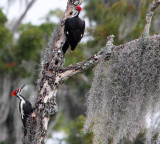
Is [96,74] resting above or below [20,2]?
below

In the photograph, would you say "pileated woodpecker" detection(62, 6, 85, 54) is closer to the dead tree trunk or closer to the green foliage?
the dead tree trunk

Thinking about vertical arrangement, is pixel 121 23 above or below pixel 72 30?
above

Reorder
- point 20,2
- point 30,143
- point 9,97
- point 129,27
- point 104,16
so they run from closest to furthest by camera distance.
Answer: point 30,143, point 129,27, point 104,16, point 20,2, point 9,97

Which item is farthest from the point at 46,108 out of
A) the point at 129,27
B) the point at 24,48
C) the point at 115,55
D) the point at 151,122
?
the point at 24,48

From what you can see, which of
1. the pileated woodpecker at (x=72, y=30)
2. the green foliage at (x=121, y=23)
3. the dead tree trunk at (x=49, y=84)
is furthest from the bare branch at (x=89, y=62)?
the green foliage at (x=121, y=23)

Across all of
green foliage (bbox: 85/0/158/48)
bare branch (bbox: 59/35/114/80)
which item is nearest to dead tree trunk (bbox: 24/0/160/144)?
bare branch (bbox: 59/35/114/80)

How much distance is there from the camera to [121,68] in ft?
10.8

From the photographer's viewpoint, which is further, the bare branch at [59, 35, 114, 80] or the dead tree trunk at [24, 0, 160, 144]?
the dead tree trunk at [24, 0, 160, 144]

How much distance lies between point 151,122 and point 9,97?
813 cm

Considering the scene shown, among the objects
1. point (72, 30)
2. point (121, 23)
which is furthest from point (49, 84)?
point (121, 23)

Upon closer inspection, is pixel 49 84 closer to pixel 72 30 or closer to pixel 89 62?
pixel 89 62

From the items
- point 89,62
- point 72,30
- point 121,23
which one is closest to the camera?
point 89,62

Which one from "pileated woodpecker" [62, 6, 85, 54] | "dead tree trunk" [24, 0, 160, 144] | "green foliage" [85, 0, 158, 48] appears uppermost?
"green foliage" [85, 0, 158, 48]

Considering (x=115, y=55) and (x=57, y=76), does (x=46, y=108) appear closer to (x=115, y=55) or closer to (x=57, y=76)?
(x=57, y=76)
